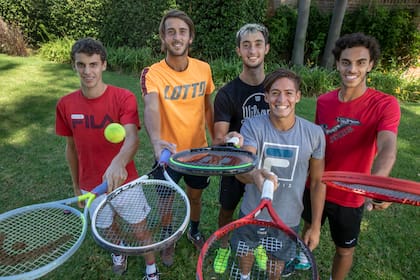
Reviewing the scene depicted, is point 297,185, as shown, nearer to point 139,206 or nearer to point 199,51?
point 139,206

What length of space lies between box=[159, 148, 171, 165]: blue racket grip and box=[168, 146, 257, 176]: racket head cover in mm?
73

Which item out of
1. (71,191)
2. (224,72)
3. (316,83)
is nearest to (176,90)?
(71,191)

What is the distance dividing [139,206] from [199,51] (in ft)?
25.9

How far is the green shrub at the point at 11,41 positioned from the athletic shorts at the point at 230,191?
37.4 ft

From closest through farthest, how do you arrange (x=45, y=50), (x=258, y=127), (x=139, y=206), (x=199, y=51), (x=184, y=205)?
(x=184, y=205) < (x=258, y=127) < (x=139, y=206) < (x=199, y=51) < (x=45, y=50)

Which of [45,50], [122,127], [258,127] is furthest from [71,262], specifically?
[45,50]

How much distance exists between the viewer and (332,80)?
8500 millimetres

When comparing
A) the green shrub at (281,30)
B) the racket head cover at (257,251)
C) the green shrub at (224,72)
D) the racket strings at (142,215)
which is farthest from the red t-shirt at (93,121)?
the green shrub at (281,30)

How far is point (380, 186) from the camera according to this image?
1.50 m

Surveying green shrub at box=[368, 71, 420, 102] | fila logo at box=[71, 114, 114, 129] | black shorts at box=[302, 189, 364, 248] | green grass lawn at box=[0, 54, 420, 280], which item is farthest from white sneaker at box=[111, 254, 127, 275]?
green shrub at box=[368, 71, 420, 102]

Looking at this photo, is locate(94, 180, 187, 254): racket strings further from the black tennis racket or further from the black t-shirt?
the black t-shirt

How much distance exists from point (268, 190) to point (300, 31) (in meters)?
8.62

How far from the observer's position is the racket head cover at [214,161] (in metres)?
1.96

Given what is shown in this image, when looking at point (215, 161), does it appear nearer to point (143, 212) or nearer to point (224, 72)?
point (143, 212)
